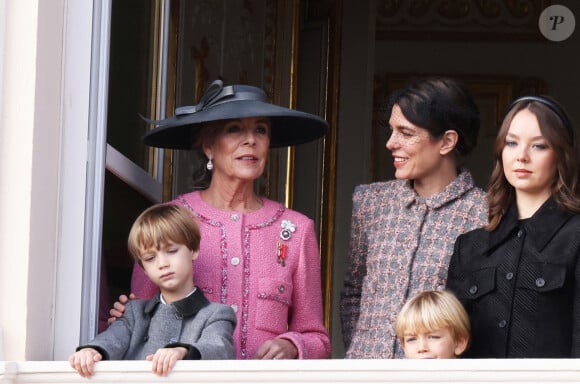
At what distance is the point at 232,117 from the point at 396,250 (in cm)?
60

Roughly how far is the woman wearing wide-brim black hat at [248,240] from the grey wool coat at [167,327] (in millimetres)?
230

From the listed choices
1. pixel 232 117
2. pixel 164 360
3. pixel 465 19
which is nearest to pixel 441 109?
pixel 232 117

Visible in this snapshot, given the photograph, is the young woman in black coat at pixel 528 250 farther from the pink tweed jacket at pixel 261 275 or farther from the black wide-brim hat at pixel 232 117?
the black wide-brim hat at pixel 232 117

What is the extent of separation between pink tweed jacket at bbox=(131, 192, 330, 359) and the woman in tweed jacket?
169 millimetres

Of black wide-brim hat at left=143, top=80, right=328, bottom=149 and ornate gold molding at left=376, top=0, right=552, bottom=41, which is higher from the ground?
ornate gold molding at left=376, top=0, right=552, bottom=41

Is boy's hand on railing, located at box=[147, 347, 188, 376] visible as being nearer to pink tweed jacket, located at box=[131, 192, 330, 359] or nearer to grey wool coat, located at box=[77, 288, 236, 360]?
grey wool coat, located at box=[77, 288, 236, 360]

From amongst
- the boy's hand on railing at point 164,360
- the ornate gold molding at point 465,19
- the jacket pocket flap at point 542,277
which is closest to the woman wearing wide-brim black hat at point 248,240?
the boy's hand on railing at point 164,360

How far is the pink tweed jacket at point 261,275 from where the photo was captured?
4.36 metres

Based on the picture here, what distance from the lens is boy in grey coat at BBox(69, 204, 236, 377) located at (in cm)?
405

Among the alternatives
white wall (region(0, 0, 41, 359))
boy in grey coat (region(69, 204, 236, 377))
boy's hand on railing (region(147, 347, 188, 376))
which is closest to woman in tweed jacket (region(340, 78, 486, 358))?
boy in grey coat (region(69, 204, 236, 377))

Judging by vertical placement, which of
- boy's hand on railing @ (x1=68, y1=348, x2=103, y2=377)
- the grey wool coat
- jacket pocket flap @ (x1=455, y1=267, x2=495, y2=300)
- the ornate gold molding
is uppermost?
the ornate gold molding

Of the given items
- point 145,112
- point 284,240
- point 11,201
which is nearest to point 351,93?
point 145,112

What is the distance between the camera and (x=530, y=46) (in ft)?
26.7

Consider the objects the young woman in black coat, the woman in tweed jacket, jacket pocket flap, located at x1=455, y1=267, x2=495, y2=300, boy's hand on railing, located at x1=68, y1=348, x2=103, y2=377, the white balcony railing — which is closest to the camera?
the white balcony railing
